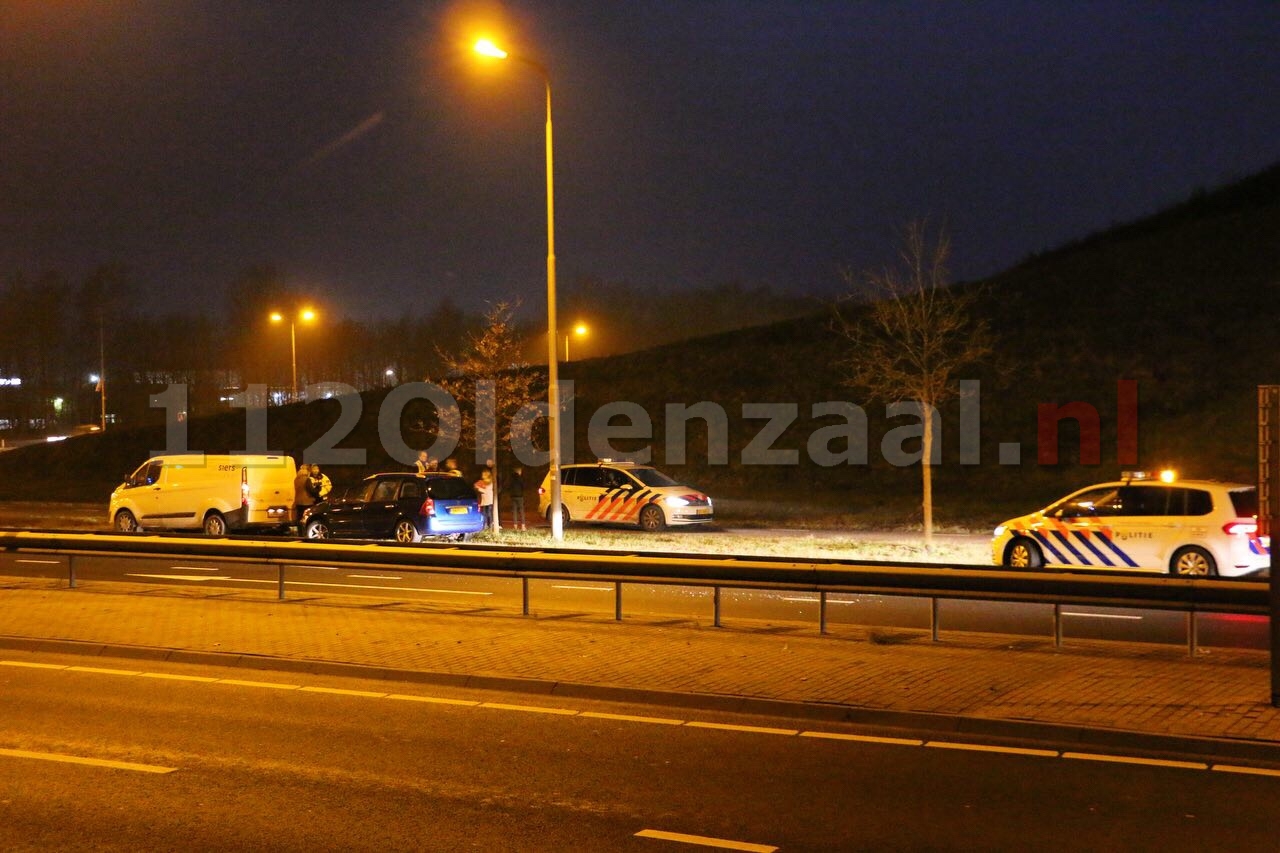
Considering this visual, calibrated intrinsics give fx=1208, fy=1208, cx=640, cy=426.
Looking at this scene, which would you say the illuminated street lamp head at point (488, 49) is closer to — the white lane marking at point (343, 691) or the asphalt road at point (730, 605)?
the asphalt road at point (730, 605)

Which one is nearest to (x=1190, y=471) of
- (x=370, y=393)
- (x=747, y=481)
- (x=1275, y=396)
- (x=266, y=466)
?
(x=747, y=481)

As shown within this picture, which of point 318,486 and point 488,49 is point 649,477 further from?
point 488,49

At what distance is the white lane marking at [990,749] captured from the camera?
8117 mm

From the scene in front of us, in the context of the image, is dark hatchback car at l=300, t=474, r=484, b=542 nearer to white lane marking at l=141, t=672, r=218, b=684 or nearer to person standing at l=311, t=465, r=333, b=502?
person standing at l=311, t=465, r=333, b=502

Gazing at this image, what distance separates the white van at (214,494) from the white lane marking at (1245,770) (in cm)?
2270

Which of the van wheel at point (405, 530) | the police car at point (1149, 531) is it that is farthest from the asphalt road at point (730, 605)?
the van wheel at point (405, 530)

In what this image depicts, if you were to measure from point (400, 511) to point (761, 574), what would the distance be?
12.9 m

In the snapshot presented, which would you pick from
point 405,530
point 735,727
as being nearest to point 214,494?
point 405,530

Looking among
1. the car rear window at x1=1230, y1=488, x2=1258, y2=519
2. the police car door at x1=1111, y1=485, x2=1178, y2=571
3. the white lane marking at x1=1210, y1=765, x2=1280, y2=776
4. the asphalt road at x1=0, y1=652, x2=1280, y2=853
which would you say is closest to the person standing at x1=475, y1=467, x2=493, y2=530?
the police car door at x1=1111, y1=485, x2=1178, y2=571

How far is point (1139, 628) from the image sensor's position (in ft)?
46.7

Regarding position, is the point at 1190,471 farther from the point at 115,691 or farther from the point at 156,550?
the point at 115,691

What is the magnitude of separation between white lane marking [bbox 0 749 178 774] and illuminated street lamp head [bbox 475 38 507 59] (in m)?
14.1

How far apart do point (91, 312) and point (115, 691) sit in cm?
8128

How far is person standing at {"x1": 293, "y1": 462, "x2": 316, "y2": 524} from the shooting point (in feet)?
88.4
